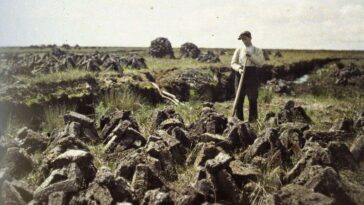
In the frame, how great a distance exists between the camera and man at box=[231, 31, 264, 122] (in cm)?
812

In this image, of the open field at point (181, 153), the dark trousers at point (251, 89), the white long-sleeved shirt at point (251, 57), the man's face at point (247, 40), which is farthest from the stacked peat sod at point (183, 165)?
the man's face at point (247, 40)

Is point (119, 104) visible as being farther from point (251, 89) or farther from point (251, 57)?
point (251, 57)

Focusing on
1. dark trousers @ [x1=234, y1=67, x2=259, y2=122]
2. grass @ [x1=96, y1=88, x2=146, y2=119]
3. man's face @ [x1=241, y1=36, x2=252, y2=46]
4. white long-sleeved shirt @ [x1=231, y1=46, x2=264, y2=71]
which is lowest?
grass @ [x1=96, y1=88, x2=146, y2=119]

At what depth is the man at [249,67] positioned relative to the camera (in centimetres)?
812

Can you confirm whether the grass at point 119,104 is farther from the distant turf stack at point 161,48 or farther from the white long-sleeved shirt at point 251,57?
the distant turf stack at point 161,48

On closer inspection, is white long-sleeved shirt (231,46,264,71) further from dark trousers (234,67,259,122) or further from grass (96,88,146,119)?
grass (96,88,146,119)

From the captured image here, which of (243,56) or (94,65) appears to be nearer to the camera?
(243,56)

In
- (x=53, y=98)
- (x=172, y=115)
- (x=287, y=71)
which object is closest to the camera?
(x=172, y=115)

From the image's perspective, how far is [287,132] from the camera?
5.82 metres

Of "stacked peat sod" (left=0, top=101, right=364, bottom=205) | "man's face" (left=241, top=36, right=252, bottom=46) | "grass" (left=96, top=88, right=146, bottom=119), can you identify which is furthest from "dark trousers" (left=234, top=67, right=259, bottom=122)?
"grass" (left=96, top=88, right=146, bottom=119)

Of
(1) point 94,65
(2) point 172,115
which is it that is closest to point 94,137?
(2) point 172,115

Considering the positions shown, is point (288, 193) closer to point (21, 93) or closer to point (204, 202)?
point (204, 202)

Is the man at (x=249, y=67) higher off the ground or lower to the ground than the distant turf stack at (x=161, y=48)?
higher

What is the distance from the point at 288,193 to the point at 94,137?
3.45 metres
